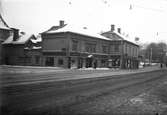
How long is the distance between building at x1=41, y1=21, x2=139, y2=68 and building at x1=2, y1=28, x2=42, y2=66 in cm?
340

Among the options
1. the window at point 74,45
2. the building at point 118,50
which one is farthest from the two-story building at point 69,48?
the building at point 118,50

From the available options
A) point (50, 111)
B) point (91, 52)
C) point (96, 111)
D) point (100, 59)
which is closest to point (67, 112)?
point (50, 111)

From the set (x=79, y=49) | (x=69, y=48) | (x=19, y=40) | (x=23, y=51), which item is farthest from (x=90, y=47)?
(x=19, y=40)

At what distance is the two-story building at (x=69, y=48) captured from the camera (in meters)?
41.8

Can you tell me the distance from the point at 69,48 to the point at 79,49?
335cm

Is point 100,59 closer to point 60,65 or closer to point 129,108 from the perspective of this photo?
point 60,65

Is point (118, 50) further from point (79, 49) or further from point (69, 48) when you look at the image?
point (69, 48)

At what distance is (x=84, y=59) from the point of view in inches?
1793

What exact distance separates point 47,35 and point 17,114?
40817mm

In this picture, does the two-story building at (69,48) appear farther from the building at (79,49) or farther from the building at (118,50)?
the building at (118,50)

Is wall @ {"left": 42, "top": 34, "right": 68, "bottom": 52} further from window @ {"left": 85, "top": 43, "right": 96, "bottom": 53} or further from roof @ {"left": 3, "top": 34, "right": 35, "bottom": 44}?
roof @ {"left": 3, "top": 34, "right": 35, "bottom": 44}

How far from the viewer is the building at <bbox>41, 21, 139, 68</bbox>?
138 ft

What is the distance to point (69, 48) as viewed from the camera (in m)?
41.5

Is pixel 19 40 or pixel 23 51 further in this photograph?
pixel 19 40
